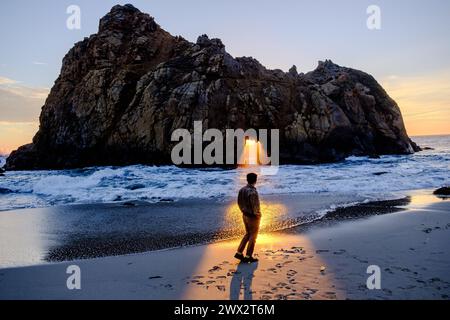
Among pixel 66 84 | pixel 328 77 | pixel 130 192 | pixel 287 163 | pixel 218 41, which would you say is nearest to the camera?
pixel 130 192

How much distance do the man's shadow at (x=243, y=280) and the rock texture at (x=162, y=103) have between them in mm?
32597

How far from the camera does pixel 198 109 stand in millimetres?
39281

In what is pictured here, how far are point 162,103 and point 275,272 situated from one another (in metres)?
35.7

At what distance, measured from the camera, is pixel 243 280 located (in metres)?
5.77

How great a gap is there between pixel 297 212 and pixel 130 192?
31.8 ft

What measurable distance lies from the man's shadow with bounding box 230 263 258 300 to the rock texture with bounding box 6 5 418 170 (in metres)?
32.6

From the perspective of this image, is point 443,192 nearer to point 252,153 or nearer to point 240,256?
point 240,256

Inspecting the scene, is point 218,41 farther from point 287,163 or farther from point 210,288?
point 210,288

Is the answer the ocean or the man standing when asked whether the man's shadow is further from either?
the ocean

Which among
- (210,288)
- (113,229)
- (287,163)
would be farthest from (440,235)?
(287,163)

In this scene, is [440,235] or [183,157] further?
[183,157]

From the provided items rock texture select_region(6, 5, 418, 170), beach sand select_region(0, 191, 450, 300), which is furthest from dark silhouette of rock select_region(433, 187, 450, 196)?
rock texture select_region(6, 5, 418, 170)

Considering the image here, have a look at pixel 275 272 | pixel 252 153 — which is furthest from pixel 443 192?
pixel 252 153

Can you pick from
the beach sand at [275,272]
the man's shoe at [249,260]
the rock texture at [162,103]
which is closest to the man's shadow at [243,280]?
the beach sand at [275,272]
